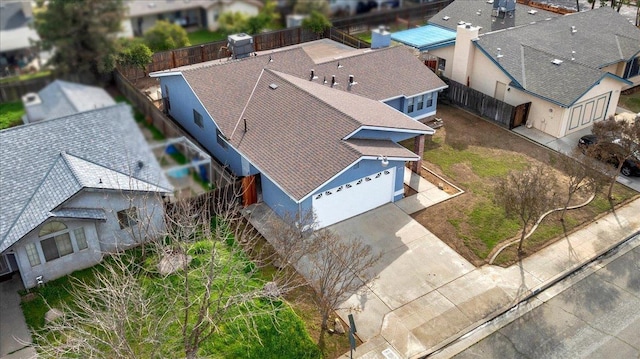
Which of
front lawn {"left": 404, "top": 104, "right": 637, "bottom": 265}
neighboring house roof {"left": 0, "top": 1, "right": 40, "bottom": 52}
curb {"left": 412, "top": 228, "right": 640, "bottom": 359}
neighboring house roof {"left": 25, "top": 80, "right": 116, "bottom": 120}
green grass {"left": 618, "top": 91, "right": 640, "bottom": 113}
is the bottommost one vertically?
curb {"left": 412, "top": 228, "right": 640, "bottom": 359}

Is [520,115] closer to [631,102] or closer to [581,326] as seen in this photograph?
[631,102]

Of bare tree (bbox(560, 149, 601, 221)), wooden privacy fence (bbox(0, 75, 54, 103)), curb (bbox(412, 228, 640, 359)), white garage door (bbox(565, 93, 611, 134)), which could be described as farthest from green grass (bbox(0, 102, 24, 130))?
white garage door (bbox(565, 93, 611, 134))

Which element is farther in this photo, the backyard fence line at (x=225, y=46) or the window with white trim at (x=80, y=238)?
the backyard fence line at (x=225, y=46)

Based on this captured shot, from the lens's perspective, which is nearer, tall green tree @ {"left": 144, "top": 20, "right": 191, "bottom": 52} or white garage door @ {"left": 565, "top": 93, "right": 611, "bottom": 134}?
white garage door @ {"left": 565, "top": 93, "right": 611, "bottom": 134}

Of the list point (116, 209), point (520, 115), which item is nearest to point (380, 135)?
point (116, 209)

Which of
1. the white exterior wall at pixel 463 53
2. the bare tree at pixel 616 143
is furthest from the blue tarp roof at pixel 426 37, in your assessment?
the bare tree at pixel 616 143

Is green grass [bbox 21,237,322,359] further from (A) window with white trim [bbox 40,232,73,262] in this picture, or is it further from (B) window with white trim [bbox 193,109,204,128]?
(B) window with white trim [bbox 193,109,204,128]

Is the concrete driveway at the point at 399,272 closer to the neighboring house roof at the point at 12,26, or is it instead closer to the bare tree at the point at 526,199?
the bare tree at the point at 526,199
